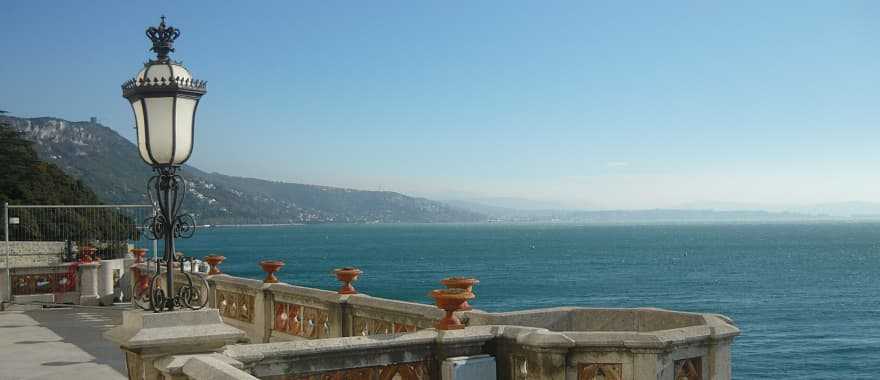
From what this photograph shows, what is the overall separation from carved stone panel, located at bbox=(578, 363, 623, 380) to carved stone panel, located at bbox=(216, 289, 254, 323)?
7.28 metres

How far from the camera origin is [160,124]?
6.60 meters

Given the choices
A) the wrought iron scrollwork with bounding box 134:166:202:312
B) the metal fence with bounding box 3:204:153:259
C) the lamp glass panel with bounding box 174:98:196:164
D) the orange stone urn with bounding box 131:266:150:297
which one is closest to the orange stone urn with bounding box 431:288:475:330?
the wrought iron scrollwork with bounding box 134:166:202:312

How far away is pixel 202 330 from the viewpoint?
609cm

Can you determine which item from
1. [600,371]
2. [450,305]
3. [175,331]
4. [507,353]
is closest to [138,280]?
[450,305]

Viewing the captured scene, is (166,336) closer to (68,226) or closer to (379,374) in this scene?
(379,374)

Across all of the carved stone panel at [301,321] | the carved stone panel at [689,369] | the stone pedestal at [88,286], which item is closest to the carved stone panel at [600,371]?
the carved stone panel at [689,369]

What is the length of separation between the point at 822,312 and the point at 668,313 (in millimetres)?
60561

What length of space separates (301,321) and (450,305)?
446 cm

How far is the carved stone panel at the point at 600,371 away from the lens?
691cm

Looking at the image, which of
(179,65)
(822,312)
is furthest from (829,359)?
(179,65)

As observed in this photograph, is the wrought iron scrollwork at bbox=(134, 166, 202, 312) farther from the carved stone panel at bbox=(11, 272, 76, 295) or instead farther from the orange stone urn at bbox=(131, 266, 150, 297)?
the carved stone panel at bbox=(11, 272, 76, 295)

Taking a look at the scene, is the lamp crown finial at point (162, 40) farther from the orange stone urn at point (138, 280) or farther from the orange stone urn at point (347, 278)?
the orange stone urn at point (138, 280)

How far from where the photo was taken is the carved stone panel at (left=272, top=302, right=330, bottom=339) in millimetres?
11211

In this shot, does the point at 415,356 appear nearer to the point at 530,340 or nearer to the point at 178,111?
the point at 530,340
